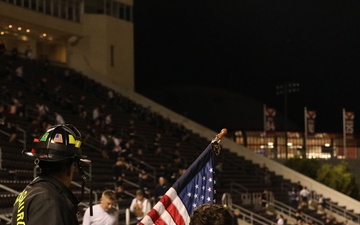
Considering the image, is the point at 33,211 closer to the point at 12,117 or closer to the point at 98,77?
the point at 12,117

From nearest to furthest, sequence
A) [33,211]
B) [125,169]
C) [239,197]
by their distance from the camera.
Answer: [33,211]
[125,169]
[239,197]

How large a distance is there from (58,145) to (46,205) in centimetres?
32

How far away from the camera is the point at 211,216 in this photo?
12.0 feet

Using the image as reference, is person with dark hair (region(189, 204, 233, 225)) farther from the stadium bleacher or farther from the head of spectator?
the stadium bleacher

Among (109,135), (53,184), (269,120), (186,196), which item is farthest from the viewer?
(269,120)

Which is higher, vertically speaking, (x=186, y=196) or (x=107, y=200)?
(x=186, y=196)

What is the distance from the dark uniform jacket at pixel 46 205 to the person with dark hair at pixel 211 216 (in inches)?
20.1

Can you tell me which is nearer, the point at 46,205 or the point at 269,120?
the point at 46,205

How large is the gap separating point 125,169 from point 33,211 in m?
26.3

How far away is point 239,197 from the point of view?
34250 mm

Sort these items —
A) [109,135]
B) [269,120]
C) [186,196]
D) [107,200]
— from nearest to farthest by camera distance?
[186,196] < [107,200] < [109,135] < [269,120]

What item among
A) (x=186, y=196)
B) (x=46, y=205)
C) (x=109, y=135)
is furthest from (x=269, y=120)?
(x=46, y=205)

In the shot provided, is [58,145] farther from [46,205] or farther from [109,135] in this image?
[109,135]

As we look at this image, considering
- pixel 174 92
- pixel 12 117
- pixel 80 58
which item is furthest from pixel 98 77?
pixel 174 92
